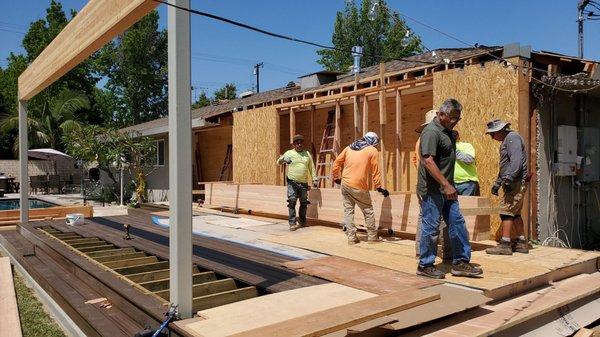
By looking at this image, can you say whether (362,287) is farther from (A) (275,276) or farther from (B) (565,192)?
(B) (565,192)

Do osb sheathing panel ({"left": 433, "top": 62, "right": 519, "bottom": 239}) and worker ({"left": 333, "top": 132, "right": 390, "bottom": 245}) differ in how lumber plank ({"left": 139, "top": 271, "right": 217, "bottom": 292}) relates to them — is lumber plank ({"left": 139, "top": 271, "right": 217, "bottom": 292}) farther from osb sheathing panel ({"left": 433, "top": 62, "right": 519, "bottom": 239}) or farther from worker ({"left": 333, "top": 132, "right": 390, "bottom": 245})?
osb sheathing panel ({"left": 433, "top": 62, "right": 519, "bottom": 239})

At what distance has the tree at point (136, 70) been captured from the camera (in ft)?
113

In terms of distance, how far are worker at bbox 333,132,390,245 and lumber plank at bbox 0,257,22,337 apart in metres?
4.07

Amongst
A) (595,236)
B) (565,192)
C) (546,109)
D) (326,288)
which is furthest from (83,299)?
(595,236)

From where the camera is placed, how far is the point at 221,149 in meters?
16.5

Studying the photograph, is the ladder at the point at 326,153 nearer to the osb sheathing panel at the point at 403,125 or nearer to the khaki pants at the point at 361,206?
the osb sheathing panel at the point at 403,125

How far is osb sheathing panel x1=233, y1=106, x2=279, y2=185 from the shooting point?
11.3 m

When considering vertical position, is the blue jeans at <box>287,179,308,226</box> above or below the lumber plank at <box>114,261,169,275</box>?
above

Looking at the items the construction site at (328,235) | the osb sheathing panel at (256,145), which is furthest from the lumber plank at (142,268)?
the osb sheathing panel at (256,145)

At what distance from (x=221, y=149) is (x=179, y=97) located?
13.2 m

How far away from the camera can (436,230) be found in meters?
4.51

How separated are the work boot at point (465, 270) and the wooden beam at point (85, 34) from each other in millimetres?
3621

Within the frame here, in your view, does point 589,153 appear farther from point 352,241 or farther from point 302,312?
point 302,312

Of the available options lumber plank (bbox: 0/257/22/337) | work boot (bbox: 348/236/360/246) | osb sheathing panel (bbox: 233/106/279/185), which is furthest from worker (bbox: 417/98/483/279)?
osb sheathing panel (bbox: 233/106/279/185)
